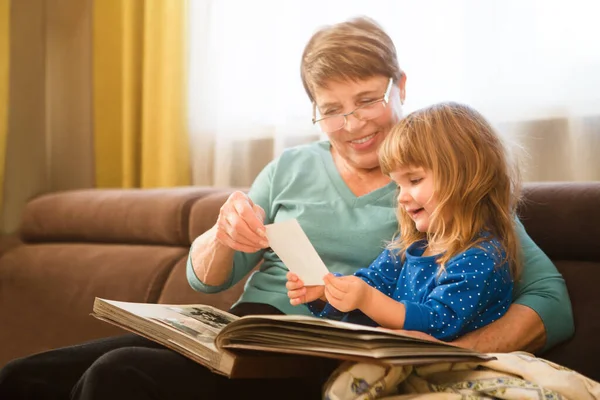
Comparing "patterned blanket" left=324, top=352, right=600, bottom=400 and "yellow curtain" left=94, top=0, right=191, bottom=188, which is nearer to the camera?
"patterned blanket" left=324, top=352, right=600, bottom=400

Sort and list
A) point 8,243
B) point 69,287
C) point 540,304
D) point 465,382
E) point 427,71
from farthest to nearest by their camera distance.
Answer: point 8,243 < point 69,287 < point 427,71 < point 540,304 < point 465,382

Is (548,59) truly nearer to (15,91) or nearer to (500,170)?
(500,170)

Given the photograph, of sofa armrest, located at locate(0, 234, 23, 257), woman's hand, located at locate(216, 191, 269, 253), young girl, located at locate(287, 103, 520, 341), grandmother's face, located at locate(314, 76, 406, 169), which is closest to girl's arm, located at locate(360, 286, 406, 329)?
young girl, located at locate(287, 103, 520, 341)

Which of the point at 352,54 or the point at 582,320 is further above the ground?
the point at 352,54

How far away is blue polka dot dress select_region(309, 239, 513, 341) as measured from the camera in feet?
3.93

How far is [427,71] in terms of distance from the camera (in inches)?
82.9

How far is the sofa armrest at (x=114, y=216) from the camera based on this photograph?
7.14 ft

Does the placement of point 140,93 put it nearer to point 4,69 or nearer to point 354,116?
point 4,69

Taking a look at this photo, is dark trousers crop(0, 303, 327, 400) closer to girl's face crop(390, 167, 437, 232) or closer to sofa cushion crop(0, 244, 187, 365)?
girl's face crop(390, 167, 437, 232)

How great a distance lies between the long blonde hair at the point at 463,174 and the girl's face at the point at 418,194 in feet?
0.04

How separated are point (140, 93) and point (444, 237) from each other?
1800 mm

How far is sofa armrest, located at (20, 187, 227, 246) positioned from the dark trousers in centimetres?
82

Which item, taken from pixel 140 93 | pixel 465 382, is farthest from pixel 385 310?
pixel 140 93

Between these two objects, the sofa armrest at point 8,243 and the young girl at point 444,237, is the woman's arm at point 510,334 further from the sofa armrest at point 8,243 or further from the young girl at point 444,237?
the sofa armrest at point 8,243
